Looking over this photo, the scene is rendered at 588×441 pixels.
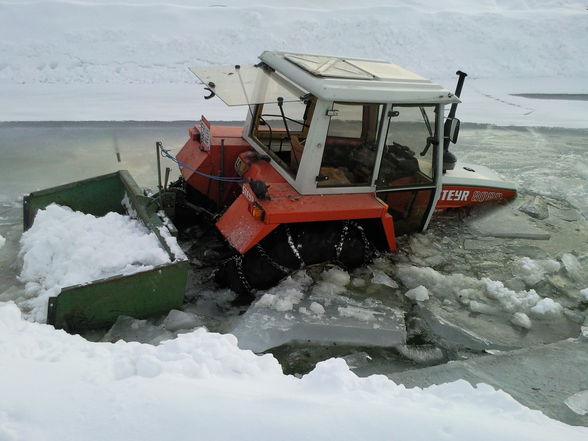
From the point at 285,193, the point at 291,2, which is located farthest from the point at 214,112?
the point at 291,2

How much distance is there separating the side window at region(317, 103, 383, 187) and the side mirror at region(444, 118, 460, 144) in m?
0.92

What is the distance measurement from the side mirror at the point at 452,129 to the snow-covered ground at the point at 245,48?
488 cm

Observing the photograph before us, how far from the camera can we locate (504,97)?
11562mm

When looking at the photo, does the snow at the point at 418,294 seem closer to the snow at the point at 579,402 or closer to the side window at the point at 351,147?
the side window at the point at 351,147

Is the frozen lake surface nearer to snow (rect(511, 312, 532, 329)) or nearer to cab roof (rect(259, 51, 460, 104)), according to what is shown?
snow (rect(511, 312, 532, 329))

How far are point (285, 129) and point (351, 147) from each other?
2.52 feet

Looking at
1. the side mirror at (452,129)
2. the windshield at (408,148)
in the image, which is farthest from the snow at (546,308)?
the side mirror at (452,129)

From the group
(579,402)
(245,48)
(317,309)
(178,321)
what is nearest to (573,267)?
(579,402)

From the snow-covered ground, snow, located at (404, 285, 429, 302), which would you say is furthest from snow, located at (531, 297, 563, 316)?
the snow-covered ground

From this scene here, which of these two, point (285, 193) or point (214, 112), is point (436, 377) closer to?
point (285, 193)

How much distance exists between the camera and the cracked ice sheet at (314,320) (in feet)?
11.5

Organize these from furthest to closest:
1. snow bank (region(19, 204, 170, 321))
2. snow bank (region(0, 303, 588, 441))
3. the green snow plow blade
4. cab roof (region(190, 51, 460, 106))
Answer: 1. cab roof (region(190, 51, 460, 106))
2. snow bank (region(19, 204, 170, 321))
3. the green snow plow blade
4. snow bank (region(0, 303, 588, 441))

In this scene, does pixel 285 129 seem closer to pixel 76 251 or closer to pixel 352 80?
pixel 352 80

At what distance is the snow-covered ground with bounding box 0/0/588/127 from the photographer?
31.1ft
